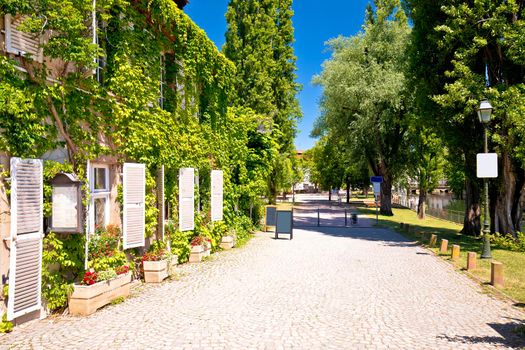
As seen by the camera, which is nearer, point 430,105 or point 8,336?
point 8,336

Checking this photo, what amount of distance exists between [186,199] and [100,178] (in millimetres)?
3061

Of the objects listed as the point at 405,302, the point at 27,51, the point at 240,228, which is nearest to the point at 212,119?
the point at 240,228

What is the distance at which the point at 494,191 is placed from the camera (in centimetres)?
1767

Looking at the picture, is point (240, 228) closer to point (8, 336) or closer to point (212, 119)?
point (212, 119)

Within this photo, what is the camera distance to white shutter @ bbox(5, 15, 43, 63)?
6.25 m

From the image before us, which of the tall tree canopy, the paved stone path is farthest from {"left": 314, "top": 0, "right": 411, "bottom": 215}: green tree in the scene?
the paved stone path

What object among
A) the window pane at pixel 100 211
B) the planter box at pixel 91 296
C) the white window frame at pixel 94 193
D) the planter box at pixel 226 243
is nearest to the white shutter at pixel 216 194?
the planter box at pixel 226 243

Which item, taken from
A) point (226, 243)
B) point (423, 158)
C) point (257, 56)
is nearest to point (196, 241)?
point (226, 243)

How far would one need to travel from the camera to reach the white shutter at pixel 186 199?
11.1 metres

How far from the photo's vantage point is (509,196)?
16.5 m

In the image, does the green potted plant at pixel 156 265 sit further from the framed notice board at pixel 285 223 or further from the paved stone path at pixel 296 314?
the framed notice board at pixel 285 223

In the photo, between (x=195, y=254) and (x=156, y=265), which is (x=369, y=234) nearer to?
(x=195, y=254)

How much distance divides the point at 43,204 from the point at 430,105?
15986 millimetres

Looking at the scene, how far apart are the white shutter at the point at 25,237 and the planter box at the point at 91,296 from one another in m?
0.57
